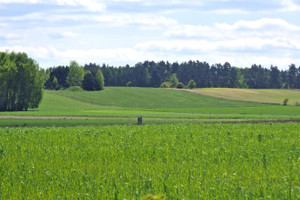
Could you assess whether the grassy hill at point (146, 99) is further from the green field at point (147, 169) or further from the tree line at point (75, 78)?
Answer: the green field at point (147, 169)

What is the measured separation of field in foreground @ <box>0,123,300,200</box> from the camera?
1109cm

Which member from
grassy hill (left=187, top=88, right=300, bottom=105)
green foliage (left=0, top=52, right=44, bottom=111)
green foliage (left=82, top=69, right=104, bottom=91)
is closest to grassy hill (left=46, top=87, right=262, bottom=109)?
green foliage (left=82, top=69, right=104, bottom=91)

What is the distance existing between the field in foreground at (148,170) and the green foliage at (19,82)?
61.3 meters

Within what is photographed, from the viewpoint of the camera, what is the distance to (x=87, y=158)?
1683 centimetres

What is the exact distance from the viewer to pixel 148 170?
548 inches

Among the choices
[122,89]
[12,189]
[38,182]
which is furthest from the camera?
[122,89]

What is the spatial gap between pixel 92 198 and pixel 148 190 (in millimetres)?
1476

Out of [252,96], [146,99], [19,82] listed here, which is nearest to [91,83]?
[146,99]

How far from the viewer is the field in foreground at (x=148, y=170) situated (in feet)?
36.4

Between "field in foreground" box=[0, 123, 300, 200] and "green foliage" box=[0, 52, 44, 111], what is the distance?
6135cm

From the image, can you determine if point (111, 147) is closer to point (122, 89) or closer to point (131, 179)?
point (131, 179)

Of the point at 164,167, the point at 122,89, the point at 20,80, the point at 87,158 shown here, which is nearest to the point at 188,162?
the point at 164,167

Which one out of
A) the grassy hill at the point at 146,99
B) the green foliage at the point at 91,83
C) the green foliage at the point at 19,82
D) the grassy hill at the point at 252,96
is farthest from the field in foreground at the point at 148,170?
the green foliage at the point at 91,83

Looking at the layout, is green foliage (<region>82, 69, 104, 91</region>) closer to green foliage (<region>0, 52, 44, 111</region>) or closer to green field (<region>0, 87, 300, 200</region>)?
green foliage (<region>0, 52, 44, 111</region>)
